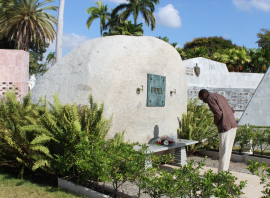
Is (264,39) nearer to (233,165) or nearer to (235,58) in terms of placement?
(235,58)

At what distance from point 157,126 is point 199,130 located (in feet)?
4.72

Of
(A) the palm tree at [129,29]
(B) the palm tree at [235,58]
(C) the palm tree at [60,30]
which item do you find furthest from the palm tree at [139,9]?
(C) the palm tree at [60,30]

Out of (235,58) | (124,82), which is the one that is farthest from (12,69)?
(235,58)

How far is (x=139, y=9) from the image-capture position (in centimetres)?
2933

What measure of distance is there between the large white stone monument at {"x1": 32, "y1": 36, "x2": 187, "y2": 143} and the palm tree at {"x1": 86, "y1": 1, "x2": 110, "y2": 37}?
30507 mm

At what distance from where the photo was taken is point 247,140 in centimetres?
670

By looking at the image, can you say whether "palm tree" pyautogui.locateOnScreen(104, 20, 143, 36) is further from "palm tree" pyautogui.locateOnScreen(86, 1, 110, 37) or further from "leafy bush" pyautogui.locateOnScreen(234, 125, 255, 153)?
"leafy bush" pyautogui.locateOnScreen(234, 125, 255, 153)

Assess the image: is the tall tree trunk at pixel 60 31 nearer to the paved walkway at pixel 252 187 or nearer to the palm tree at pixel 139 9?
the paved walkway at pixel 252 187

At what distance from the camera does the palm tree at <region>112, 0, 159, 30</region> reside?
2892 cm

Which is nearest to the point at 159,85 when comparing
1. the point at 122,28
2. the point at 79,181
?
the point at 79,181

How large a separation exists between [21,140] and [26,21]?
20035 millimetres

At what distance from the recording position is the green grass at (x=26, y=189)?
158 inches

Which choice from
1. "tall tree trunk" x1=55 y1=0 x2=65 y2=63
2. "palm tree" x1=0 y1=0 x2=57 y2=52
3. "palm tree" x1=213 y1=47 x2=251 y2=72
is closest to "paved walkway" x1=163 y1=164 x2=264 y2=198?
"tall tree trunk" x1=55 y1=0 x2=65 y2=63

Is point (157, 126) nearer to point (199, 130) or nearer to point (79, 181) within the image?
point (199, 130)
